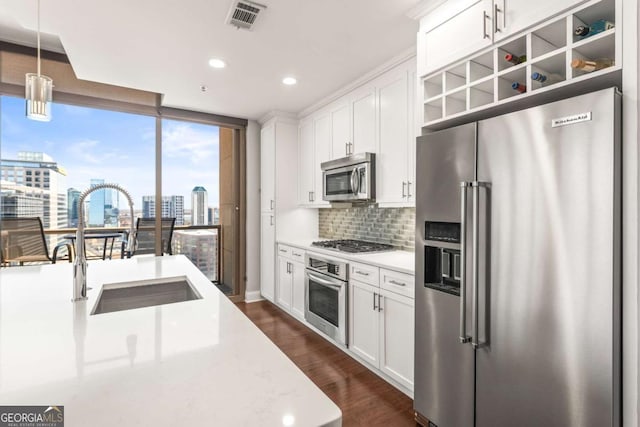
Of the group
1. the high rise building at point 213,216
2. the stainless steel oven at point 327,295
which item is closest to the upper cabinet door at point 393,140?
the stainless steel oven at point 327,295

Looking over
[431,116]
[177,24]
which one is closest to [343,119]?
[431,116]

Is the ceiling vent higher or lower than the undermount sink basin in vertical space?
higher

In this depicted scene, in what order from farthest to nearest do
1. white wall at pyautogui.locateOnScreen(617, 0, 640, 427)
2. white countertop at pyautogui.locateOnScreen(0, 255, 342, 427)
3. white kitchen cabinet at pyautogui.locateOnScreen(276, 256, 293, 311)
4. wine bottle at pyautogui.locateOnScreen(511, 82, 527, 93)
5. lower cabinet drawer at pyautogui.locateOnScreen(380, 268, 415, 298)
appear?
white kitchen cabinet at pyautogui.locateOnScreen(276, 256, 293, 311) < lower cabinet drawer at pyautogui.locateOnScreen(380, 268, 415, 298) < wine bottle at pyautogui.locateOnScreen(511, 82, 527, 93) < white wall at pyautogui.locateOnScreen(617, 0, 640, 427) < white countertop at pyautogui.locateOnScreen(0, 255, 342, 427)

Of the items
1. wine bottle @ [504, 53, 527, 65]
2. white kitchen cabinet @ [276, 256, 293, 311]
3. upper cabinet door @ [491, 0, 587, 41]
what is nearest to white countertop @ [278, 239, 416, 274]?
white kitchen cabinet @ [276, 256, 293, 311]

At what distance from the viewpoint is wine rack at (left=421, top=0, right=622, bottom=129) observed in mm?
1280

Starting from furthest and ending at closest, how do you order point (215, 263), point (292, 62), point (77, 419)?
1. point (215, 263)
2. point (292, 62)
3. point (77, 419)

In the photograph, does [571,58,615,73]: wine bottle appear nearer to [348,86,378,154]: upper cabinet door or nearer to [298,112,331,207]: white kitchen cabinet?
[348,86,378,154]: upper cabinet door

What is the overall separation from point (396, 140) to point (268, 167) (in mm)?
2064

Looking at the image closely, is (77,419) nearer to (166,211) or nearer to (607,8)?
(607,8)

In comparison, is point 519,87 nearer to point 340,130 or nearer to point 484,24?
point 484,24

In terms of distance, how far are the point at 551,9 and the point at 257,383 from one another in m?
1.82

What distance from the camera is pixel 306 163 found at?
3961 mm

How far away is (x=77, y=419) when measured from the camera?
0.57m

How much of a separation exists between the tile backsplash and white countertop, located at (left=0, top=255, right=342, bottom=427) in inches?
81.6
